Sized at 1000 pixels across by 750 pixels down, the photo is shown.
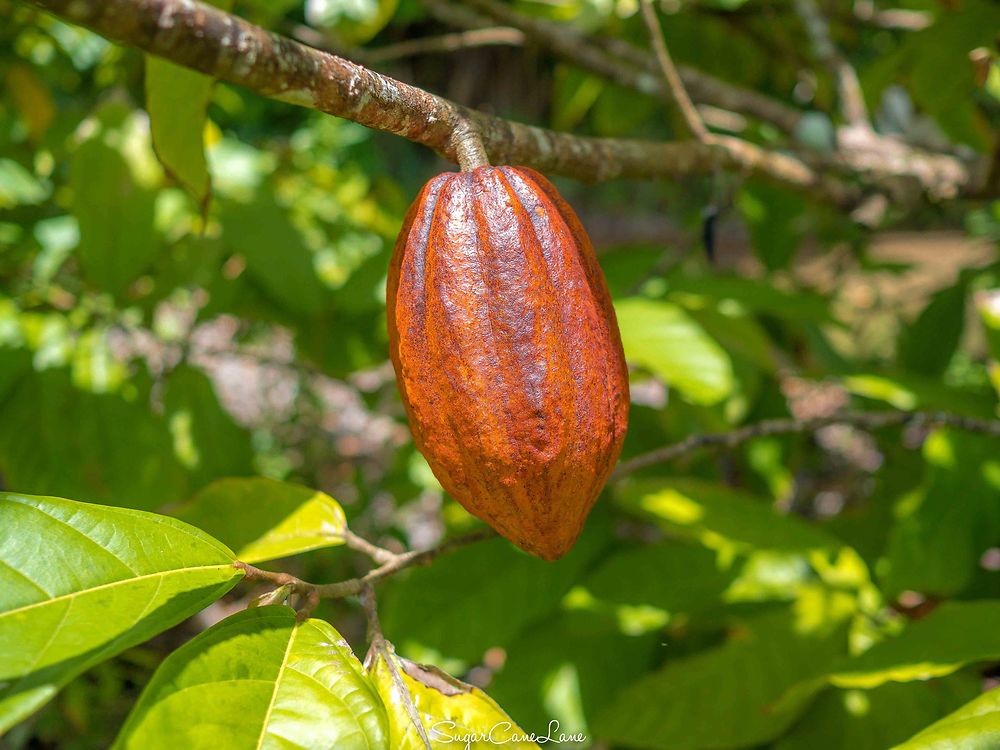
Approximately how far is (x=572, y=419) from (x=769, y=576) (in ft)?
2.63

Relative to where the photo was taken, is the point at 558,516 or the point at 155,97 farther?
the point at 155,97

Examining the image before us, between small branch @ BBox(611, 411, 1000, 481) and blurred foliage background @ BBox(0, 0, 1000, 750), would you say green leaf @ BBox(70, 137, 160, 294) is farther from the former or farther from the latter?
small branch @ BBox(611, 411, 1000, 481)

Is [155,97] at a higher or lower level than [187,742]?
higher

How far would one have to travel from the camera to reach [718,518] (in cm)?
116

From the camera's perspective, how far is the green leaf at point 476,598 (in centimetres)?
120

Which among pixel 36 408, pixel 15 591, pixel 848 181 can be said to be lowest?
pixel 36 408

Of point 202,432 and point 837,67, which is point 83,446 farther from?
point 837,67

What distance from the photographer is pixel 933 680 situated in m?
1.13

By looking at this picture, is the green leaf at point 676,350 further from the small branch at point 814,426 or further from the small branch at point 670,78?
the small branch at point 670,78

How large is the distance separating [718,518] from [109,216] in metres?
1.06

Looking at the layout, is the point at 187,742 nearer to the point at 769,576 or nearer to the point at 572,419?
the point at 572,419

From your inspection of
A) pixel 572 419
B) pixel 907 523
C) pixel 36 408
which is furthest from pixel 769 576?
pixel 36 408

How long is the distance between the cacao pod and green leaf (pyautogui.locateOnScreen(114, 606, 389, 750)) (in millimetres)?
160

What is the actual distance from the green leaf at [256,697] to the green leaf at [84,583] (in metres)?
0.03
